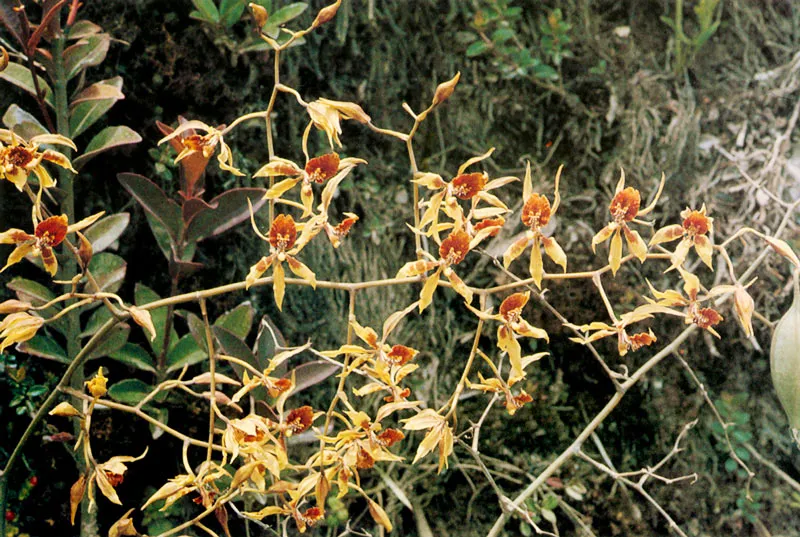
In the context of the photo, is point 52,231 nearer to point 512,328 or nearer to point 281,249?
point 281,249

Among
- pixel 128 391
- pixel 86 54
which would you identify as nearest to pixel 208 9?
pixel 86 54

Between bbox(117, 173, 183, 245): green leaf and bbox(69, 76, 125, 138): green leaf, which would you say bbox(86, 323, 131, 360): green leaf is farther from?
bbox(69, 76, 125, 138): green leaf

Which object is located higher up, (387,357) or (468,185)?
(468,185)

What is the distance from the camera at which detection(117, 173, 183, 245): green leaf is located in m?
0.93

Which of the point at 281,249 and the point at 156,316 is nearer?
the point at 281,249

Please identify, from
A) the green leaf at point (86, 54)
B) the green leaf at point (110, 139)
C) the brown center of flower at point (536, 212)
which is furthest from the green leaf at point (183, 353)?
the brown center of flower at point (536, 212)

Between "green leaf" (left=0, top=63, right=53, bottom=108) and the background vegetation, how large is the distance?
110 millimetres

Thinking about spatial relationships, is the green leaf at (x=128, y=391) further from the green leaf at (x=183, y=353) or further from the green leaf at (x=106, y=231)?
the green leaf at (x=106, y=231)

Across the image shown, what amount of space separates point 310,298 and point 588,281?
1.29 ft

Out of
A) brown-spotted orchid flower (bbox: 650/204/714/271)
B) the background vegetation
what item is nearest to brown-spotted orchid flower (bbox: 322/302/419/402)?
brown-spotted orchid flower (bbox: 650/204/714/271)

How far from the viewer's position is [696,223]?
741 millimetres

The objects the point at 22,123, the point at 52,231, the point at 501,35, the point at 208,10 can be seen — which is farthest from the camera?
the point at 501,35

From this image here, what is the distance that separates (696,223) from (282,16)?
0.57 metres

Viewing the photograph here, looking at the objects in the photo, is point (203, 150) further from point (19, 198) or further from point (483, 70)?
point (483, 70)
